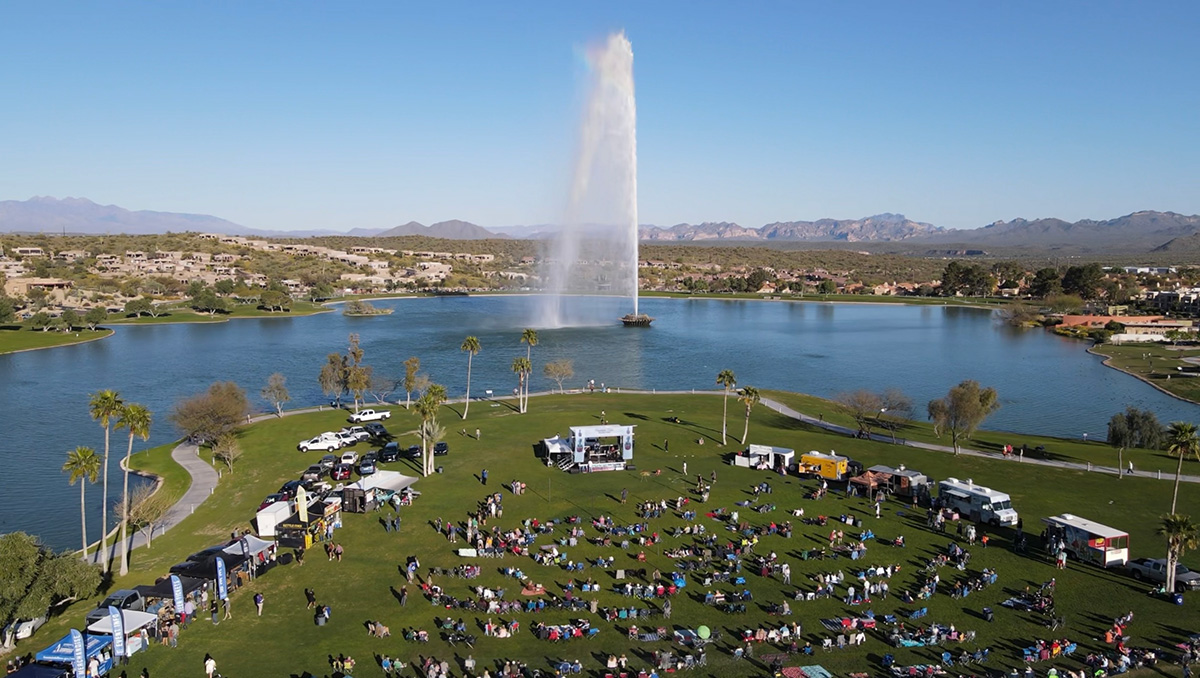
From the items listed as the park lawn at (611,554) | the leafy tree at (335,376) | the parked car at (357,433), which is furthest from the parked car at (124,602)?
the leafy tree at (335,376)

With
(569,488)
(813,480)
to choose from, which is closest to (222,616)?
(569,488)

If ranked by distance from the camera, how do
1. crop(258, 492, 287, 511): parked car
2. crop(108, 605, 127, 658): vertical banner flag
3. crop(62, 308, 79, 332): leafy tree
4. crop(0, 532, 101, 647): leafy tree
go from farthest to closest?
1. crop(62, 308, 79, 332): leafy tree
2. crop(258, 492, 287, 511): parked car
3. crop(0, 532, 101, 647): leafy tree
4. crop(108, 605, 127, 658): vertical banner flag

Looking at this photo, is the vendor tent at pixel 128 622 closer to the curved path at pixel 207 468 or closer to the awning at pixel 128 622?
the awning at pixel 128 622

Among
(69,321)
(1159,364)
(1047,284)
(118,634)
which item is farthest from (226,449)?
(1047,284)

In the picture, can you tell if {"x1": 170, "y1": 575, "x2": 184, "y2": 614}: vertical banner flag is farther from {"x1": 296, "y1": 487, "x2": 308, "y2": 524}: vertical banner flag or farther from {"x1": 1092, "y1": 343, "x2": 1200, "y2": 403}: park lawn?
{"x1": 1092, "y1": 343, "x2": 1200, "y2": 403}: park lawn

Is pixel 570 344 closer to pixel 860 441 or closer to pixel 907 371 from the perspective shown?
pixel 907 371

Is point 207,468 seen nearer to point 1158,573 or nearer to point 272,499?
point 272,499

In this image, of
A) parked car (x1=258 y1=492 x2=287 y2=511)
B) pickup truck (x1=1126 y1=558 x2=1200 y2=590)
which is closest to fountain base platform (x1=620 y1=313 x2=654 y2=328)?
parked car (x1=258 y1=492 x2=287 y2=511)

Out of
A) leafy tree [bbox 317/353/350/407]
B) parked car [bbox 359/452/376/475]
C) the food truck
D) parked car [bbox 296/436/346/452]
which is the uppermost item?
leafy tree [bbox 317/353/350/407]
